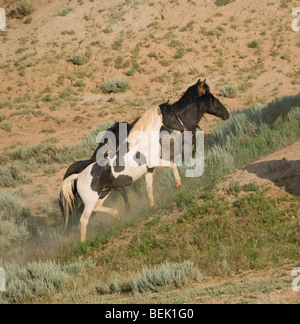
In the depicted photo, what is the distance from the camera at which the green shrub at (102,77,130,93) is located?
28359 millimetres

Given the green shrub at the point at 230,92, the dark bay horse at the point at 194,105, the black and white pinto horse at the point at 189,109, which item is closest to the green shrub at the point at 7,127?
the green shrub at the point at 230,92

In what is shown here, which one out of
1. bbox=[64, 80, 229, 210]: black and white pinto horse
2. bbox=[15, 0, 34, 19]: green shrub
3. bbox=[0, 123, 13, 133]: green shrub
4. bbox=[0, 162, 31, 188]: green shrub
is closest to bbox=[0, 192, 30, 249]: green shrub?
bbox=[0, 162, 31, 188]: green shrub

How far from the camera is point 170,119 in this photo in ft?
37.9

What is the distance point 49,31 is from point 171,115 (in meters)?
26.7

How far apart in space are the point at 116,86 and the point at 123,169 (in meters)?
17.9

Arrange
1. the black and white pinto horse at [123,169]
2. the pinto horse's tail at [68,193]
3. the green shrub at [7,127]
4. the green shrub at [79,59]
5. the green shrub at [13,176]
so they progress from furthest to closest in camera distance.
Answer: the green shrub at [79,59] → the green shrub at [7,127] → the green shrub at [13,176] → the pinto horse's tail at [68,193] → the black and white pinto horse at [123,169]

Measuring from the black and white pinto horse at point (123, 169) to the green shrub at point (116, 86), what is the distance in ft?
56.5

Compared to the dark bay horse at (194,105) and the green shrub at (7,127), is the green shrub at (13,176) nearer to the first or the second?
the green shrub at (7,127)

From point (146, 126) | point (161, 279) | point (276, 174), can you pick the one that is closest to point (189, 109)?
point (146, 126)

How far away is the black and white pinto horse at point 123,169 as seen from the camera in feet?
36.1

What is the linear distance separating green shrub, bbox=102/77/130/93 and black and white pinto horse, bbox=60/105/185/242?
17209mm

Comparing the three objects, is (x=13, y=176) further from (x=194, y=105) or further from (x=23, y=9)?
(x=23, y=9)

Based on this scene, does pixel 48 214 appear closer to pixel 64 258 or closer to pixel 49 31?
pixel 64 258

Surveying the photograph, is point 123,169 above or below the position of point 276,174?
above
